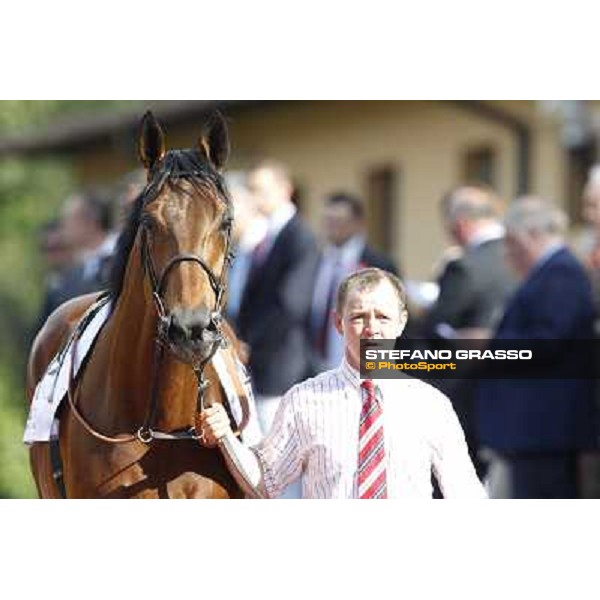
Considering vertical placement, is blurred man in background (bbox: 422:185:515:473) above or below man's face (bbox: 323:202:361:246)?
below

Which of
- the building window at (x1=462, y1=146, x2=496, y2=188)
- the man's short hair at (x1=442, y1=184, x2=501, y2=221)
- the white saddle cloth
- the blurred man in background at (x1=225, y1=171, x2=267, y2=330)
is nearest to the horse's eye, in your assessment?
the white saddle cloth

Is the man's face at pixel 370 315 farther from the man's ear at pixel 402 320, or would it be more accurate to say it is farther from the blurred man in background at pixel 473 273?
the blurred man in background at pixel 473 273

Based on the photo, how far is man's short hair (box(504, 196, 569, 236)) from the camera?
7.83m

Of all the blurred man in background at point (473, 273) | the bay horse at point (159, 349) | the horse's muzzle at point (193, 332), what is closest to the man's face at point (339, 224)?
the blurred man in background at point (473, 273)

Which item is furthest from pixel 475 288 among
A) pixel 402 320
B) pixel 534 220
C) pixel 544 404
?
pixel 402 320

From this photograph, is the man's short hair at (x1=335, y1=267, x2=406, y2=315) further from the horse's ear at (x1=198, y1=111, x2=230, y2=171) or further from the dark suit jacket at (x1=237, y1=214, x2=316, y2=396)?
the dark suit jacket at (x1=237, y1=214, x2=316, y2=396)

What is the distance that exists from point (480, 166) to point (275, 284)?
35.5 ft

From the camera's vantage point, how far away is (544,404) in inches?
243

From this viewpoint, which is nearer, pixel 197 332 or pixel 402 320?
pixel 197 332

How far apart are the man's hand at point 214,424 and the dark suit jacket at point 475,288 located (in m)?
2.56

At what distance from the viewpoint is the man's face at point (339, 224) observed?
8992 mm

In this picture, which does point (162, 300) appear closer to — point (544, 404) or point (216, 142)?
point (216, 142)

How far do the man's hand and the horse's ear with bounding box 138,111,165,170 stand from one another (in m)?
0.71
